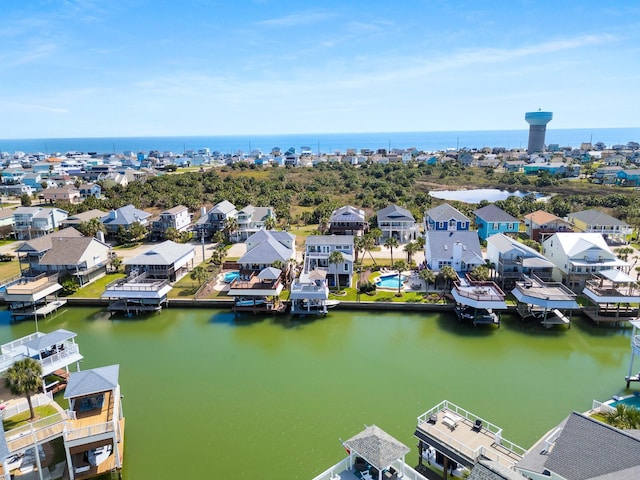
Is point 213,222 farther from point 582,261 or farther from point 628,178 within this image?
point 628,178

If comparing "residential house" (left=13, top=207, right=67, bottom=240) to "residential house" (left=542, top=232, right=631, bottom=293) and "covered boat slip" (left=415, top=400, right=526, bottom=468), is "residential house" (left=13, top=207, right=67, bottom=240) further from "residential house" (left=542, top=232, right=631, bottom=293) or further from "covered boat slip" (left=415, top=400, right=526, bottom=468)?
"residential house" (left=542, top=232, right=631, bottom=293)

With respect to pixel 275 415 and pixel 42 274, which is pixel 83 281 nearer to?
pixel 42 274

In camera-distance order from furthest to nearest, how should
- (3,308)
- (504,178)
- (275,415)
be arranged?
(504,178)
(3,308)
(275,415)

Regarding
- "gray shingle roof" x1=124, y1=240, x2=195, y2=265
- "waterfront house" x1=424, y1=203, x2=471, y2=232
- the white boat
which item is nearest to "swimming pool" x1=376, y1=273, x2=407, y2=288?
"waterfront house" x1=424, y1=203, x2=471, y2=232

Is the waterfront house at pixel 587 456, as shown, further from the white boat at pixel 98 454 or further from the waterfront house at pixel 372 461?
the white boat at pixel 98 454

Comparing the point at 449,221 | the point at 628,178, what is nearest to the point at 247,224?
the point at 449,221

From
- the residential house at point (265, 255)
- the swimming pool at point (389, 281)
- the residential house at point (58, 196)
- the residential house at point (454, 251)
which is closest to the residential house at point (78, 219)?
the residential house at point (58, 196)

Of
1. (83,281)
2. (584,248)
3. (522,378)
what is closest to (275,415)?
(522,378)
